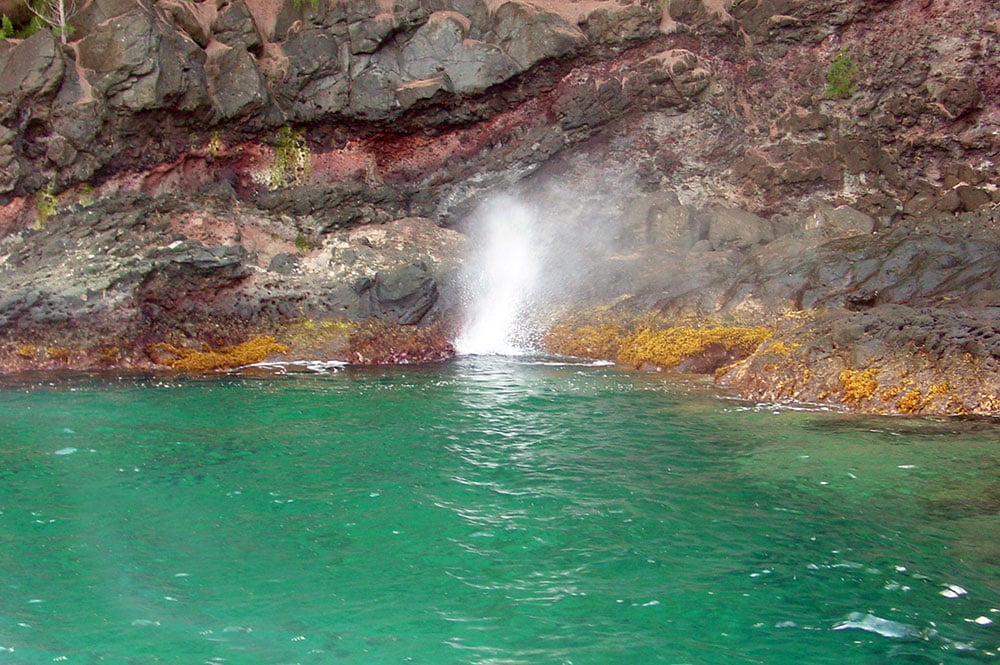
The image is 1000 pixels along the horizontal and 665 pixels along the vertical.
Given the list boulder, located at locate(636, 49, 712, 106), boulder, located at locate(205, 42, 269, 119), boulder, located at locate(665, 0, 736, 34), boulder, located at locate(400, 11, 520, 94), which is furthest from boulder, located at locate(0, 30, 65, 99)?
boulder, located at locate(665, 0, 736, 34)

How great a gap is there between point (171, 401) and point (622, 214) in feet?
40.0

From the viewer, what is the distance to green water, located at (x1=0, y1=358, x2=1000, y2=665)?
4781 mm

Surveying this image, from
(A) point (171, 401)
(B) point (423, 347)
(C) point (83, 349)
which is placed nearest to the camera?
(A) point (171, 401)

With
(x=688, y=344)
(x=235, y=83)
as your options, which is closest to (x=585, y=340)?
(x=688, y=344)

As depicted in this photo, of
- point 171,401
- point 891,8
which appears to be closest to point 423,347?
point 171,401

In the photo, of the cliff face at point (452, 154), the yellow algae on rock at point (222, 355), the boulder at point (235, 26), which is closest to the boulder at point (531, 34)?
the cliff face at point (452, 154)

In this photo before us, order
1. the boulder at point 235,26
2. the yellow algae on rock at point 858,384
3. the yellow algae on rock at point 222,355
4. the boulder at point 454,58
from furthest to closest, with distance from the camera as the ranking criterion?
the boulder at point 454,58 → the boulder at point 235,26 → the yellow algae on rock at point 222,355 → the yellow algae on rock at point 858,384

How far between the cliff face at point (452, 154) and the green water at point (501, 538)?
621 centimetres

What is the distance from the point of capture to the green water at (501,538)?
478 cm

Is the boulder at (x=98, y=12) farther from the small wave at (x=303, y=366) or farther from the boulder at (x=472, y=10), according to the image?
the small wave at (x=303, y=366)

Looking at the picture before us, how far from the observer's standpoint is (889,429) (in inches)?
376

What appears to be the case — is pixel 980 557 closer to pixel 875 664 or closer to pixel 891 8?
pixel 875 664

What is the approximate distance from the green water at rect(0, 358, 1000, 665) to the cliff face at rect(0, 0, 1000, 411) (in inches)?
244

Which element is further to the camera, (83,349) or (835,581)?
(83,349)
